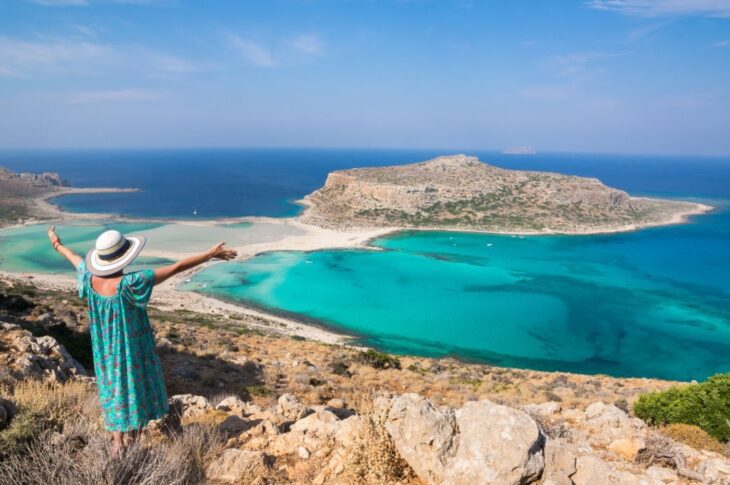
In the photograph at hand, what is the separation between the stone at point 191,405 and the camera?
6.62 metres

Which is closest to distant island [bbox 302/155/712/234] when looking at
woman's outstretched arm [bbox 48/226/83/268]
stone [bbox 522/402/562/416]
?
stone [bbox 522/402/562/416]

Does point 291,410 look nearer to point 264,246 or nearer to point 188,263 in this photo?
point 188,263

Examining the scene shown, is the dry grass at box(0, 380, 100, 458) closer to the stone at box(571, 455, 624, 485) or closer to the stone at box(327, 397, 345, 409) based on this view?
the stone at box(571, 455, 624, 485)

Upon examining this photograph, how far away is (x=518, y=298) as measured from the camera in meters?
40.8

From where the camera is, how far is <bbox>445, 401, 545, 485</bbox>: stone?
3.88 metres

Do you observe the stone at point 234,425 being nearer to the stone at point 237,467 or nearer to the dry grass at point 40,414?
the stone at point 237,467

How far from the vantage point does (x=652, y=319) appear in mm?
35875

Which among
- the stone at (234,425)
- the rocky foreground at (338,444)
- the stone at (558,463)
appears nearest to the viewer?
the rocky foreground at (338,444)

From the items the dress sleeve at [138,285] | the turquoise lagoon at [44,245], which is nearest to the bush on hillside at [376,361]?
the dress sleeve at [138,285]

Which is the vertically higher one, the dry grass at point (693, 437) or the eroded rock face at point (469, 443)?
the eroded rock face at point (469, 443)

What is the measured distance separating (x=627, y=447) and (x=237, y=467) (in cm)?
508

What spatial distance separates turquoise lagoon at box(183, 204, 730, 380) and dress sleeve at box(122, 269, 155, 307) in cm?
2613

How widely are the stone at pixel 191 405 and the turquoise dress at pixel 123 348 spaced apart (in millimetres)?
2473

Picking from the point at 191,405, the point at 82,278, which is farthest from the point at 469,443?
the point at 191,405
